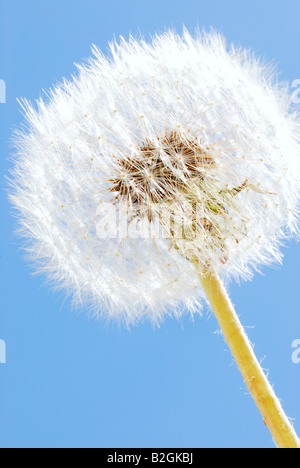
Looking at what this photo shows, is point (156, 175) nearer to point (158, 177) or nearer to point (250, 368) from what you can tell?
point (158, 177)

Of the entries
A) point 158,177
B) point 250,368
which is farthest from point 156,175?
point 250,368

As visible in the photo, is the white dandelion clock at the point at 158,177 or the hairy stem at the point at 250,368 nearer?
the hairy stem at the point at 250,368

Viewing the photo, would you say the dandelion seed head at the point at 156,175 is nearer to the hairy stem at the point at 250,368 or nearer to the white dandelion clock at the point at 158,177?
the white dandelion clock at the point at 158,177

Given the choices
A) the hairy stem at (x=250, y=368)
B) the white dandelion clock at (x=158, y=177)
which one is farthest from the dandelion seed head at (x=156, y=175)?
the hairy stem at (x=250, y=368)

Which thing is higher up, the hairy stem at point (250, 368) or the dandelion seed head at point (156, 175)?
the dandelion seed head at point (156, 175)

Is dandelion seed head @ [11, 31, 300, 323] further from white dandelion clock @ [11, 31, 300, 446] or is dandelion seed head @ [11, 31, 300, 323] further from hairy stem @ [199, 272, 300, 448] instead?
hairy stem @ [199, 272, 300, 448]

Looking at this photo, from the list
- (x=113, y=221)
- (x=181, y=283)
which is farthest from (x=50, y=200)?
(x=181, y=283)

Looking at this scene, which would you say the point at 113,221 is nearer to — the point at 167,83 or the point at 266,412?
the point at 167,83
